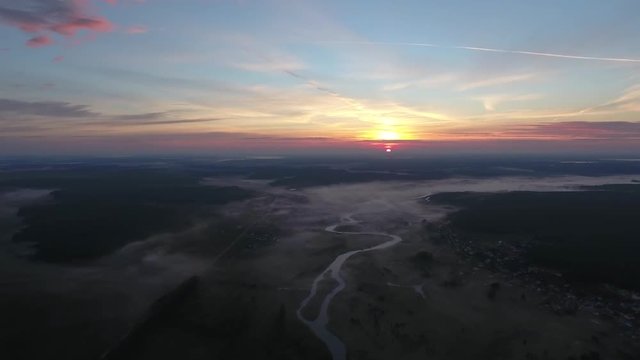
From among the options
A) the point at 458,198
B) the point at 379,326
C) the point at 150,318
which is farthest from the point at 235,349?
the point at 458,198

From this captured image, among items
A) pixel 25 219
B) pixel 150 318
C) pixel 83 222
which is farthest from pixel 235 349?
pixel 25 219

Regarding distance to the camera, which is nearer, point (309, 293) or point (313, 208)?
point (309, 293)

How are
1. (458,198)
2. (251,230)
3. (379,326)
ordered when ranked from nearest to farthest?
(379,326), (251,230), (458,198)

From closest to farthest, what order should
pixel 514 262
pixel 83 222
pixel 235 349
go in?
pixel 235 349
pixel 514 262
pixel 83 222

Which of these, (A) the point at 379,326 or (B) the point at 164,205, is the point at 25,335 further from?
(B) the point at 164,205

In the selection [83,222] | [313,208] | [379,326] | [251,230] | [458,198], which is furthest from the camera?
[458,198]

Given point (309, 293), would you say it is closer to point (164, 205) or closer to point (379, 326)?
point (379, 326)

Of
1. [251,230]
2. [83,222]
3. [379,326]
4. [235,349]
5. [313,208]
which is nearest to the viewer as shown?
[235,349]

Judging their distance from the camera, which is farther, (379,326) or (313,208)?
(313,208)
